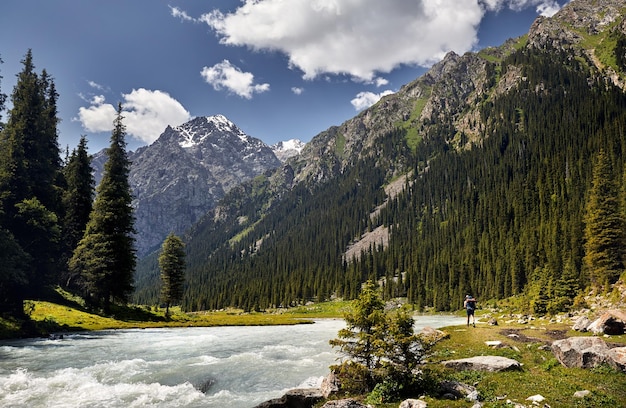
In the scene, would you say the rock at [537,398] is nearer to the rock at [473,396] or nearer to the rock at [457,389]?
the rock at [473,396]

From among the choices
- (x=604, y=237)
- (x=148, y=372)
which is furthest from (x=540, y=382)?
(x=604, y=237)

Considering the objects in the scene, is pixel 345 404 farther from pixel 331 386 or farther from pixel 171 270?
pixel 171 270

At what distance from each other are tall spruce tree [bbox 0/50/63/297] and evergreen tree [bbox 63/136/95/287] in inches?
267

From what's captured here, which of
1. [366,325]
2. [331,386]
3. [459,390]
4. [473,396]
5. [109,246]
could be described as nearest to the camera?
[473,396]

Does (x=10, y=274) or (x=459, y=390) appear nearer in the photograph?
(x=459, y=390)

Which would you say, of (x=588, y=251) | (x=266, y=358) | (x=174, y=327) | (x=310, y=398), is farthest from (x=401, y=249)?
(x=310, y=398)

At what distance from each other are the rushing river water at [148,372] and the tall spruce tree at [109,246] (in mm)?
21248

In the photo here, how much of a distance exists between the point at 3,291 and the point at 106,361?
20.9 meters

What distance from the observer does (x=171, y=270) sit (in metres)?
73.2

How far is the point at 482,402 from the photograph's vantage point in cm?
1241

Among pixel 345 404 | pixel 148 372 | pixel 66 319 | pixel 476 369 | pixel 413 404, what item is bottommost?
pixel 66 319

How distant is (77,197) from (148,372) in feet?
175

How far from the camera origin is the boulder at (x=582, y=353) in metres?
15.2

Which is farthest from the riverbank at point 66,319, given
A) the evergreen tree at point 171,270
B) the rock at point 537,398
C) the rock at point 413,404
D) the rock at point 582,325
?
the rock at point 537,398
